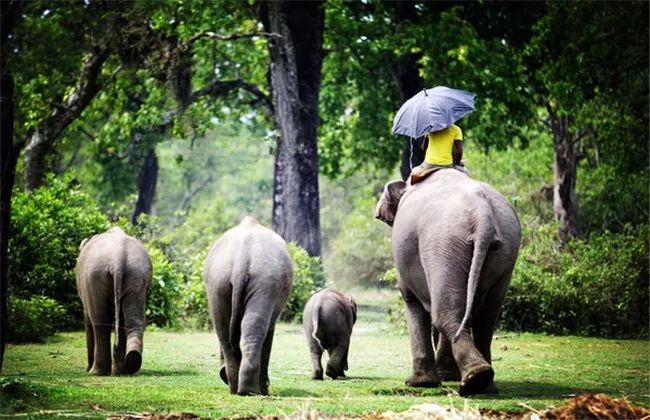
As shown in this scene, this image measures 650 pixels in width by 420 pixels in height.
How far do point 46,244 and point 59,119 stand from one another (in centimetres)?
621

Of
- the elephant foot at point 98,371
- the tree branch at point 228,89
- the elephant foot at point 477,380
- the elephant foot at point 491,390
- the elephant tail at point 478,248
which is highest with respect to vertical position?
the tree branch at point 228,89

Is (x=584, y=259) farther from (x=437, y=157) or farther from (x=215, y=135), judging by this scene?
(x=215, y=135)

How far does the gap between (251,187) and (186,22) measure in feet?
216

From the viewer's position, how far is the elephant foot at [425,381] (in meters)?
11.0

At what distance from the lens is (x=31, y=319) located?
17922mm

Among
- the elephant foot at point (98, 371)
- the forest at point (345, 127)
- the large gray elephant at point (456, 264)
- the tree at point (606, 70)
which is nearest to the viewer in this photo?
the large gray elephant at point (456, 264)

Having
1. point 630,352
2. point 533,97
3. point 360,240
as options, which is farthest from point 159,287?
point 360,240

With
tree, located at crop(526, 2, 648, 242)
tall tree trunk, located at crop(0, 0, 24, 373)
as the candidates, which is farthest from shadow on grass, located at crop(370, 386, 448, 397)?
tree, located at crop(526, 2, 648, 242)

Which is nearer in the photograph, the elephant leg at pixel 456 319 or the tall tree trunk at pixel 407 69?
the elephant leg at pixel 456 319

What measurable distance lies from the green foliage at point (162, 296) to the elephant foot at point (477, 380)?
13.4 metres

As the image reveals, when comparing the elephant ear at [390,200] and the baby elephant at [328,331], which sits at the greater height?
the elephant ear at [390,200]

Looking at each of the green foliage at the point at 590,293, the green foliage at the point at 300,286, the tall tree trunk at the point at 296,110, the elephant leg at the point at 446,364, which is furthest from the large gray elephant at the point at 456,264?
the tall tree trunk at the point at 296,110

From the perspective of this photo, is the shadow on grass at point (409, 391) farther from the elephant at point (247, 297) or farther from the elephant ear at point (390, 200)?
the elephant ear at point (390, 200)

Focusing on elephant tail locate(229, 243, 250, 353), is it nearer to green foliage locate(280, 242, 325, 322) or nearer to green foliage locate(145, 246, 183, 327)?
green foliage locate(145, 246, 183, 327)
